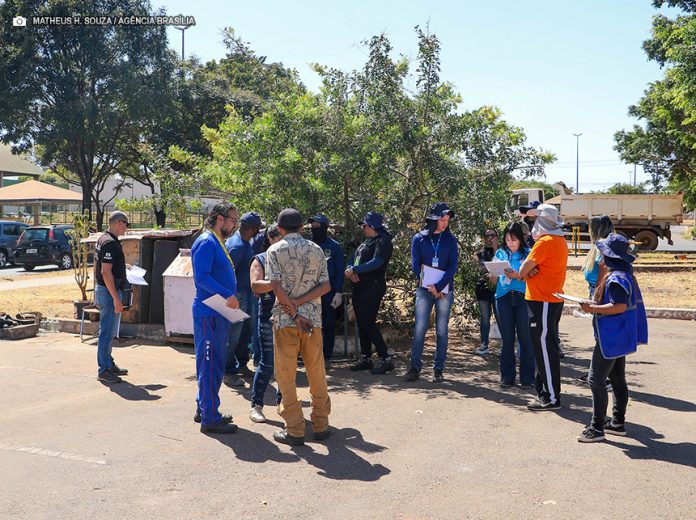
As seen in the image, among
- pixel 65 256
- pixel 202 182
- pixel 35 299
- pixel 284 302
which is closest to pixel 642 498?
pixel 284 302

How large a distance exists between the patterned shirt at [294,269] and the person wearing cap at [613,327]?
2.06 meters

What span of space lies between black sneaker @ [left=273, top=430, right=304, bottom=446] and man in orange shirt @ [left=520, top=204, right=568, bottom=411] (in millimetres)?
2223

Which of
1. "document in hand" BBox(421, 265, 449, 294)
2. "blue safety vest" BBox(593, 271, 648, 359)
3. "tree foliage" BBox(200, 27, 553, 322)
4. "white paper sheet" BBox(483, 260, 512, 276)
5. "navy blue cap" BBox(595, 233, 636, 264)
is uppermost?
"tree foliage" BBox(200, 27, 553, 322)

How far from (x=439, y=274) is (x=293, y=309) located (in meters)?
2.44

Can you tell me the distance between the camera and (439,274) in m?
7.36

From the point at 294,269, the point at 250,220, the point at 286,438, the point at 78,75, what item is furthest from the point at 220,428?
the point at 78,75

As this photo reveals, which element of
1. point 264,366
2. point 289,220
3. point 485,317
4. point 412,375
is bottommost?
point 412,375

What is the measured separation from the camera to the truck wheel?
30.7 m

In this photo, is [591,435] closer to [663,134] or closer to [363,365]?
[363,365]

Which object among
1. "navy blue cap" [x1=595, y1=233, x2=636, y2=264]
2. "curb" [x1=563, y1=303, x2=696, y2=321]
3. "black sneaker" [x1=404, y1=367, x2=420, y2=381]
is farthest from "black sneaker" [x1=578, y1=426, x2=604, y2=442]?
"curb" [x1=563, y1=303, x2=696, y2=321]

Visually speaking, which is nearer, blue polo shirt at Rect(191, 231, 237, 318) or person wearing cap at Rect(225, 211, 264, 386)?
blue polo shirt at Rect(191, 231, 237, 318)

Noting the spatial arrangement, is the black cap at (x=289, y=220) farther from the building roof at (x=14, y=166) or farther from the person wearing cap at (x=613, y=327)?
the building roof at (x=14, y=166)

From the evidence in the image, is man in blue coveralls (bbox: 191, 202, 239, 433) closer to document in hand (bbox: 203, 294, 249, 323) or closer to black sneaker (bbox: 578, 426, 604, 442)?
document in hand (bbox: 203, 294, 249, 323)

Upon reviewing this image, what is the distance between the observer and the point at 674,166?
32.1 m
